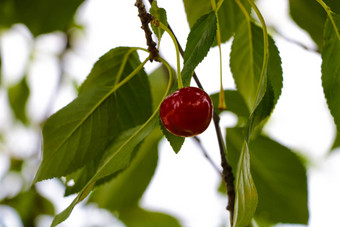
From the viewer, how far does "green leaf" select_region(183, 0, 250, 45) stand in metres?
1.04

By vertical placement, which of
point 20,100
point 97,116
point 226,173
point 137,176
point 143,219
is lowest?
point 143,219

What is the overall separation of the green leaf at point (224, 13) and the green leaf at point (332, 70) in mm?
230

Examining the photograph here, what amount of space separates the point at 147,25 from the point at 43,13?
1.26 ft

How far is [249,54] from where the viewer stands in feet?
3.59

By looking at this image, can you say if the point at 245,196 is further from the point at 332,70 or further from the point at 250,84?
the point at 250,84

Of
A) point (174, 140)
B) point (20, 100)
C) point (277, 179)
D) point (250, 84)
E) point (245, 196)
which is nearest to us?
point (245, 196)

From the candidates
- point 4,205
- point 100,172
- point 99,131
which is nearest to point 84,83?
point 99,131

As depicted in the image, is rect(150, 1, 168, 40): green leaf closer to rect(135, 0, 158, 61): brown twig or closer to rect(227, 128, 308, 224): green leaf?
Result: rect(135, 0, 158, 61): brown twig

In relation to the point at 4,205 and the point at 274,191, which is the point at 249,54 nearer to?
the point at 274,191

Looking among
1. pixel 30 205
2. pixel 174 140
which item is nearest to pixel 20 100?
pixel 30 205

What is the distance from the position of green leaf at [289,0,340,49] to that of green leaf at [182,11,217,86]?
0.45 metres

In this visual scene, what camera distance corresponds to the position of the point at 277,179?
126cm

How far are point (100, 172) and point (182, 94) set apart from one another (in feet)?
0.63

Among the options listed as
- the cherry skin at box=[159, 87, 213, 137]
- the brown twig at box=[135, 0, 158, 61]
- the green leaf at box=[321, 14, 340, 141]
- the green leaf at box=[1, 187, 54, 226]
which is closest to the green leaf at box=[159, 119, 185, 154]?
the cherry skin at box=[159, 87, 213, 137]
